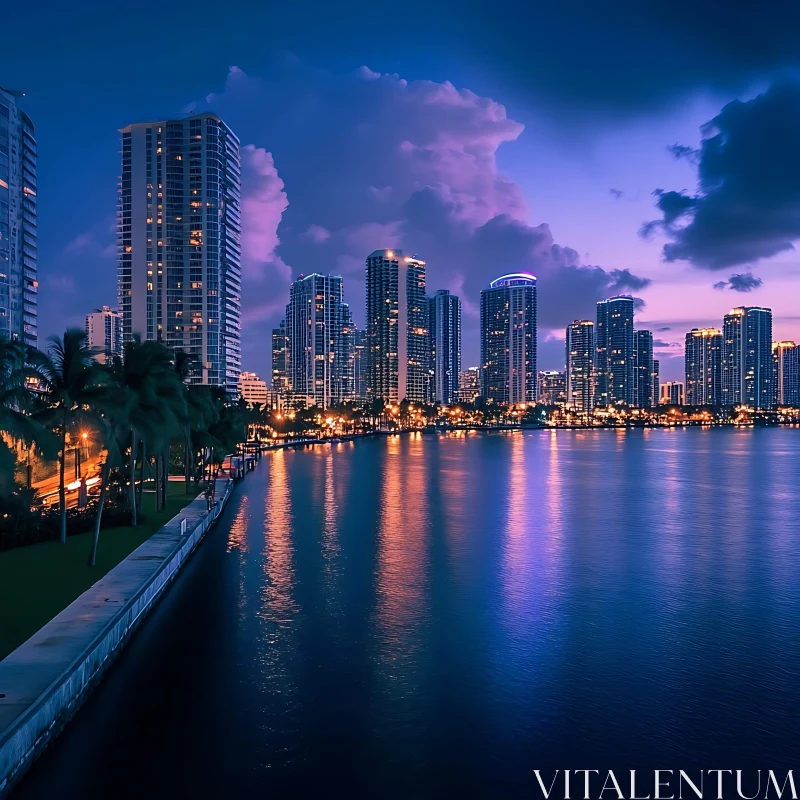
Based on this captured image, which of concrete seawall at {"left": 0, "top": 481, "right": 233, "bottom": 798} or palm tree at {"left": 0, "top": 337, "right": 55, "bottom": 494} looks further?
palm tree at {"left": 0, "top": 337, "right": 55, "bottom": 494}

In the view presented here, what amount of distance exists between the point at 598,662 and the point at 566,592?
28.1 ft

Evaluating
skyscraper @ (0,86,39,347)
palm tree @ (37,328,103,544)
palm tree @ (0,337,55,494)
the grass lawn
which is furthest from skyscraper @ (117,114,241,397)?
palm tree @ (0,337,55,494)

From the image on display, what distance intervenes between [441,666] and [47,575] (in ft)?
47.6

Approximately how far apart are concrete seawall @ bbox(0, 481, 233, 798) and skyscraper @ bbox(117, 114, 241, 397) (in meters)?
143

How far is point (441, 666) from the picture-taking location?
814 inches

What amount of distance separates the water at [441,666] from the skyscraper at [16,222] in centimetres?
10883

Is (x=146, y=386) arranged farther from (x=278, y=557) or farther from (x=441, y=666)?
(x=441, y=666)

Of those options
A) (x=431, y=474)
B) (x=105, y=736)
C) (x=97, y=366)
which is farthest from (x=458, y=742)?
(x=431, y=474)

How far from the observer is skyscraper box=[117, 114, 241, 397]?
162m

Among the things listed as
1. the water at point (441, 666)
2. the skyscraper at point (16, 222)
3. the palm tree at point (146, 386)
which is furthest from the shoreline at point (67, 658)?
the skyscraper at point (16, 222)

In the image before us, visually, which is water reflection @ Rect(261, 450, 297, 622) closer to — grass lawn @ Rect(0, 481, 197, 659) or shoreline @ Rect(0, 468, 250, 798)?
shoreline @ Rect(0, 468, 250, 798)

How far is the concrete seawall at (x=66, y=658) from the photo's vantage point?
12969 millimetres

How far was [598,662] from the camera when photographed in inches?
834

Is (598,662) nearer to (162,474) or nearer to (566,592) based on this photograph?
(566,592)
